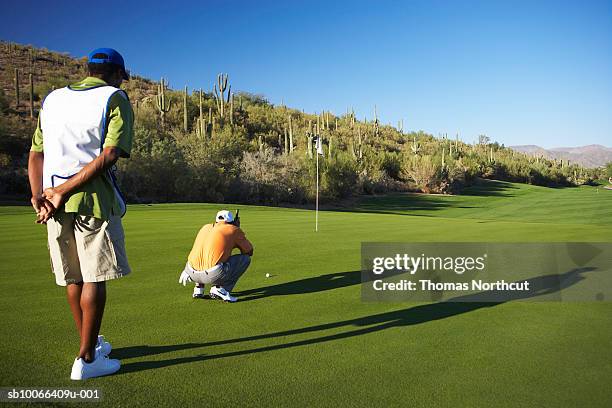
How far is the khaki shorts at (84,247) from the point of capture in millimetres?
3887

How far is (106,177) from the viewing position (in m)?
3.98

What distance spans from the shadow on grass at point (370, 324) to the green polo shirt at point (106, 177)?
4.76ft

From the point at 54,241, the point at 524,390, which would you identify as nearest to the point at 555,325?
the point at 524,390

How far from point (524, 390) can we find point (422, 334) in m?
1.56

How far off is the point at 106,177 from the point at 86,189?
21cm

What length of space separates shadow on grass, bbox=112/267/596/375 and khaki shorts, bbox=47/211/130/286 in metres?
0.94

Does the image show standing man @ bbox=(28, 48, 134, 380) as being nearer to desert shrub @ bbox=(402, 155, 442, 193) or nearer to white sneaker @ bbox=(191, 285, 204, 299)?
white sneaker @ bbox=(191, 285, 204, 299)

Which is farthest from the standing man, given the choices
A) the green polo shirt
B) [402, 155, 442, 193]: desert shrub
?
[402, 155, 442, 193]: desert shrub

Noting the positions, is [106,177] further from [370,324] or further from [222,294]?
[370,324]

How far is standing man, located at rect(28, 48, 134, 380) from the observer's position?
379 cm

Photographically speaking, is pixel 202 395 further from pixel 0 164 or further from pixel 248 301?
pixel 0 164

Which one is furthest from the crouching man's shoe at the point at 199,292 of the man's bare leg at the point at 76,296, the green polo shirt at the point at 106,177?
the green polo shirt at the point at 106,177

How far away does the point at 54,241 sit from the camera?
12.9ft

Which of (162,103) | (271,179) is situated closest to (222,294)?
(271,179)
